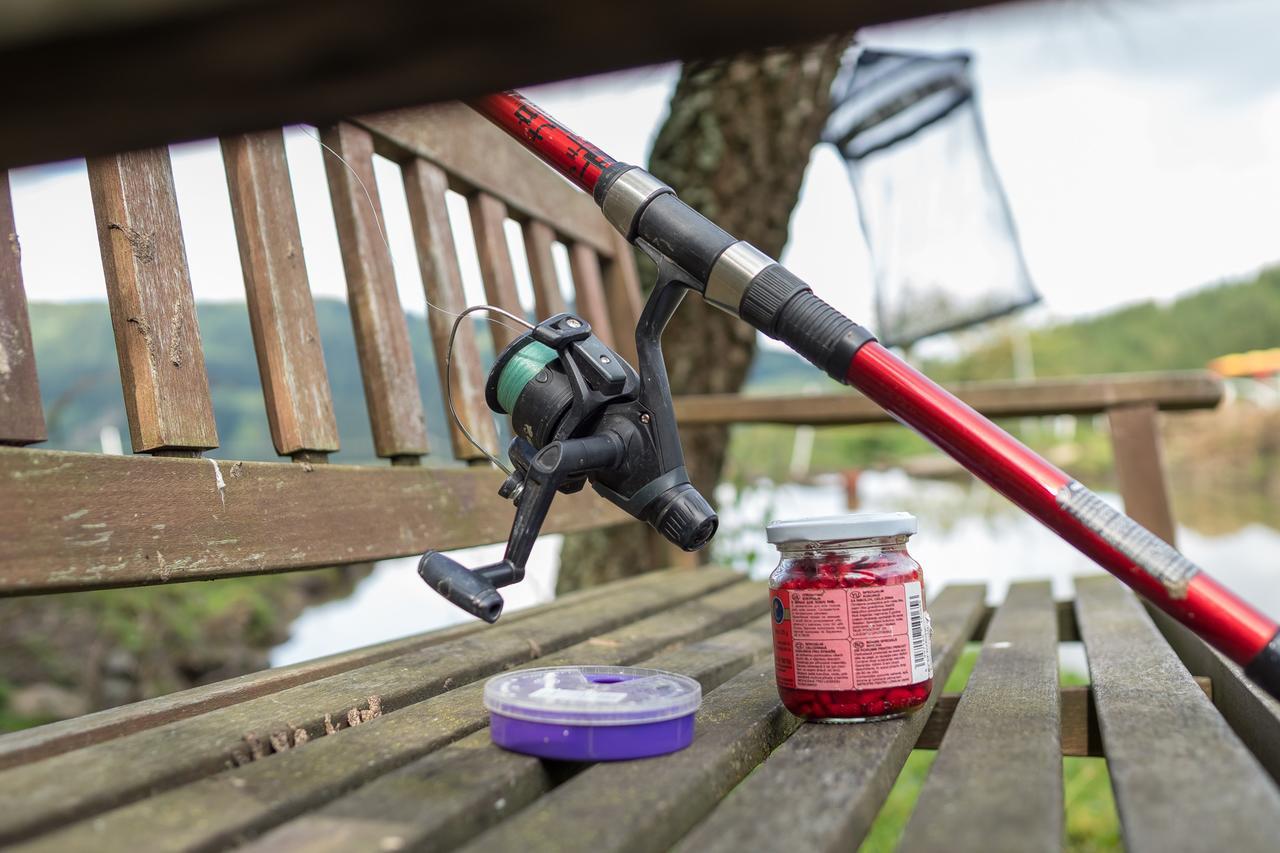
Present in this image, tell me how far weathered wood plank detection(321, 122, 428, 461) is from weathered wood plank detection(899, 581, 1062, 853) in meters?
0.86

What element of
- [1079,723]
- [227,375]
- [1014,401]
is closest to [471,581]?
[1079,723]

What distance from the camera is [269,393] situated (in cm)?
135

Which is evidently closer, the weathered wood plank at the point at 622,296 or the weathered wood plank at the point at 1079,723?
the weathered wood plank at the point at 1079,723

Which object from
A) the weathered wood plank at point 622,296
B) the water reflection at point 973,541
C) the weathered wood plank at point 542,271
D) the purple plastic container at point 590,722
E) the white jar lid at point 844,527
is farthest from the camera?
the water reflection at point 973,541

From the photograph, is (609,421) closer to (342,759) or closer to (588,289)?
(342,759)

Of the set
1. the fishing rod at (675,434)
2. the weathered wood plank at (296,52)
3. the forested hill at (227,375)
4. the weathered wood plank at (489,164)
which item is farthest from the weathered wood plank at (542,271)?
the weathered wood plank at (296,52)

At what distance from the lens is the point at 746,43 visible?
0.46m

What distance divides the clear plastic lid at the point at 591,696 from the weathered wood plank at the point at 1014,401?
133 cm

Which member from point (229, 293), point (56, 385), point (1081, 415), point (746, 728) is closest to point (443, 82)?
point (746, 728)

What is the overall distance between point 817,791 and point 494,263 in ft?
4.30

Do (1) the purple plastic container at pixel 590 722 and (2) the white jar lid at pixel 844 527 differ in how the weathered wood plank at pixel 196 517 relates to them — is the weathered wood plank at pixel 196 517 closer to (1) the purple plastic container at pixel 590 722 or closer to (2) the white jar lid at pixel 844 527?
(1) the purple plastic container at pixel 590 722

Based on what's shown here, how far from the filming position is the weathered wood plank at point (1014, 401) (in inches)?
86.5

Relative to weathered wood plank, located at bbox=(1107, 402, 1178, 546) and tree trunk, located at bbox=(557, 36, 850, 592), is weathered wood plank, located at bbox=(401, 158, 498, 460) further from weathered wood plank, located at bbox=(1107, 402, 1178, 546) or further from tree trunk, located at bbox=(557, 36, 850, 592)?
weathered wood plank, located at bbox=(1107, 402, 1178, 546)

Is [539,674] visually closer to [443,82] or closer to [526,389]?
[526,389]
